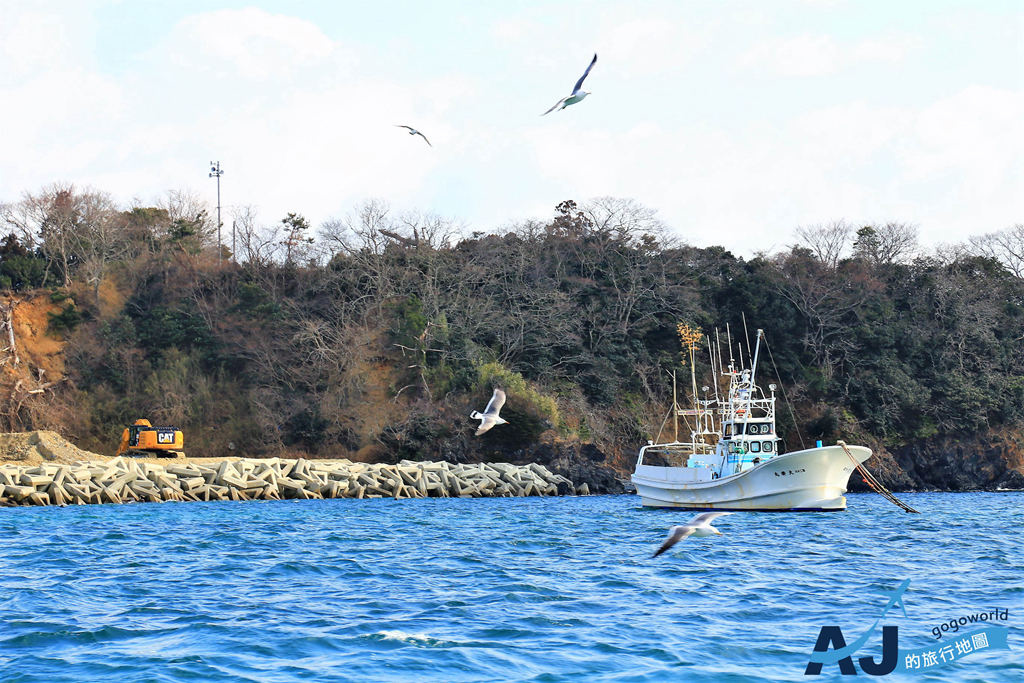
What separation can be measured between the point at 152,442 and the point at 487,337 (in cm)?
1870

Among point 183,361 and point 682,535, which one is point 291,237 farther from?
point 682,535

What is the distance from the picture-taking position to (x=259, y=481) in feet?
126

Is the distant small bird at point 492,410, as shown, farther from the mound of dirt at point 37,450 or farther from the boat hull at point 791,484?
the mound of dirt at point 37,450

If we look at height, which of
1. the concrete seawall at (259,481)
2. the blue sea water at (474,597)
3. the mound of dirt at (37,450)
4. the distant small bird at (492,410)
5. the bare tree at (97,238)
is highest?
the bare tree at (97,238)

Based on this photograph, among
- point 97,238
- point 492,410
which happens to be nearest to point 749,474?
point 492,410

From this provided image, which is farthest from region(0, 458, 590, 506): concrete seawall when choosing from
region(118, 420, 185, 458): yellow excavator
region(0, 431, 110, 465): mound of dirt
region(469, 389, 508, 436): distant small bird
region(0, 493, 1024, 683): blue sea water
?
region(469, 389, 508, 436): distant small bird

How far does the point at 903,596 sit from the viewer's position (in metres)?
14.8

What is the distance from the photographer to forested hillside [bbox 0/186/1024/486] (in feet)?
172

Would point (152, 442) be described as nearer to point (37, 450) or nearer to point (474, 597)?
point (37, 450)

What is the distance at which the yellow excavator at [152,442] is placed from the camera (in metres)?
44.8

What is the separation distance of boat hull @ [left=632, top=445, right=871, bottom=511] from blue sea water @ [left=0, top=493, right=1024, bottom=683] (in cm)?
387

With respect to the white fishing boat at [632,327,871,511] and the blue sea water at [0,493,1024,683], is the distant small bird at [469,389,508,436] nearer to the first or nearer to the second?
the blue sea water at [0,493,1024,683]

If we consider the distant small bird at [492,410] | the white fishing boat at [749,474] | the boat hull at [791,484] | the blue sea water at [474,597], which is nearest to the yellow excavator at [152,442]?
the blue sea water at [474,597]

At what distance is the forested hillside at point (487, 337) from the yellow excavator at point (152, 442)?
688 cm
